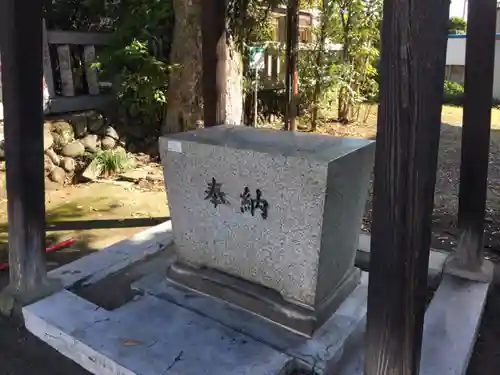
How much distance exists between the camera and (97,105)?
6.30m

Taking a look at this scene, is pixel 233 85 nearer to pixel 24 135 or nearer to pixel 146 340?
pixel 24 135

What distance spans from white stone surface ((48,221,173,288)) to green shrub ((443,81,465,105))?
10.6m

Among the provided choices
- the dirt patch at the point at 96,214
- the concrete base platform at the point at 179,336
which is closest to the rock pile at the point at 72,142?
the dirt patch at the point at 96,214

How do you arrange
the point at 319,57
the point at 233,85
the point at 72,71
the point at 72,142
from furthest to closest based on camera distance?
the point at 319,57 → the point at 72,71 → the point at 233,85 → the point at 72,142

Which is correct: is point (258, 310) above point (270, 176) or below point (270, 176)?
below

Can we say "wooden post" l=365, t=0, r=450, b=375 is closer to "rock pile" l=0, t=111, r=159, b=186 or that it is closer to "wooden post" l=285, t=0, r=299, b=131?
"rock pile" l=0, t=111, r=159, b=186

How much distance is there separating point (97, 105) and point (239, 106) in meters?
2.00

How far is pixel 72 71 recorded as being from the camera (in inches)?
238

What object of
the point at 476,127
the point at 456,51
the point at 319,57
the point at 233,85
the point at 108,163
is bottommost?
the point at 108,163

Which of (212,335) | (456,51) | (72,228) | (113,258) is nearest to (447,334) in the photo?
(212,335)

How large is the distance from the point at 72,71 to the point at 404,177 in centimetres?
555

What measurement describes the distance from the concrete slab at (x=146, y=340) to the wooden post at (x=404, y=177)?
0.71 meters

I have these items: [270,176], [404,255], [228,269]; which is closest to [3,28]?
[270,176]

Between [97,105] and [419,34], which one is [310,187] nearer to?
[419,34]
